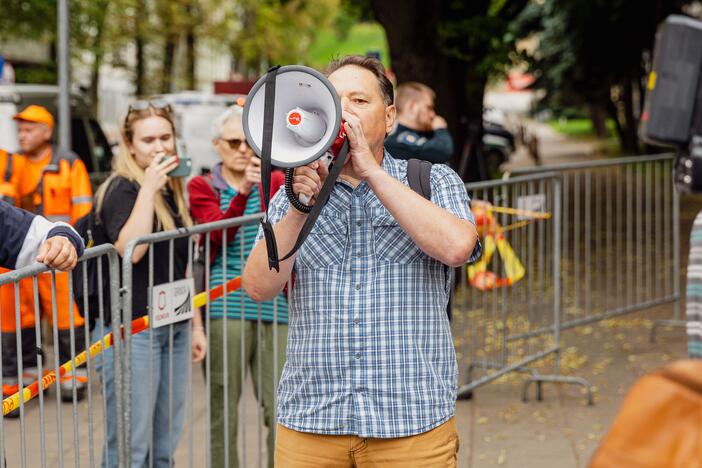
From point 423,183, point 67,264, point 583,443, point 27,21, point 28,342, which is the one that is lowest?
point 583,443

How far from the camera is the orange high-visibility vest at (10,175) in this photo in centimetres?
734

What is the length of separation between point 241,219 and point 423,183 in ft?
5.65

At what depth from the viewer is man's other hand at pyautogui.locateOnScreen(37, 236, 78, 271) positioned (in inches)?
137

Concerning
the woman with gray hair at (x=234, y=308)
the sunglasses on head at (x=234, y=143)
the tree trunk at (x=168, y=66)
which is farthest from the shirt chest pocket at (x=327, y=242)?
the tree trunk at (x=168, y=66)

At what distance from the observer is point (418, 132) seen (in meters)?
7.48

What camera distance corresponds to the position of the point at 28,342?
675cm

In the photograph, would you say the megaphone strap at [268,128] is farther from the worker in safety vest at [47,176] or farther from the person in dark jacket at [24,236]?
the worker in safety vest at [47,176]

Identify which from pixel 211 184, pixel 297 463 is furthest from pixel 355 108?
pixel 211 184

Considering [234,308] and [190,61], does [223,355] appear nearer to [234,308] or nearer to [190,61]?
[234,308]

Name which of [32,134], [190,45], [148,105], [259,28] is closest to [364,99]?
[148,105]

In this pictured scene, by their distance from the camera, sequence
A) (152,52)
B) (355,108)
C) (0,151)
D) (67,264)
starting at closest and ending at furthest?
(355,108) → (67,264) → (0,151) → (152,52)

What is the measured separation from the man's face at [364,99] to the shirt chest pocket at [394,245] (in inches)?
7.5

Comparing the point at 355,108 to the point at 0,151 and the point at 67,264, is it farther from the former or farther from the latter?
the point at 0,151

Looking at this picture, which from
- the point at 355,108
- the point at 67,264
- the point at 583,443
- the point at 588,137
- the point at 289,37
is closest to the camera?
the point at 355,108
